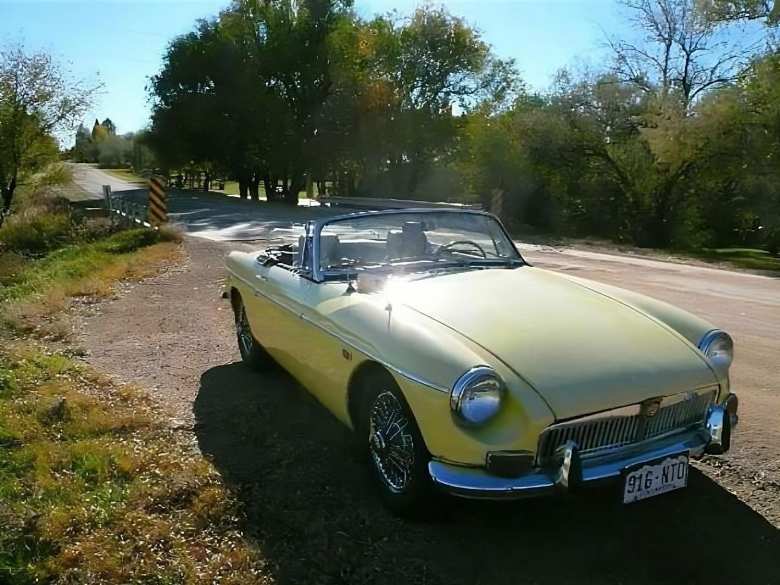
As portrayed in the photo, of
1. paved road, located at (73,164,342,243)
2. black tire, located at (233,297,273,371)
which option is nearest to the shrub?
paved road, located at (73,164,342,243)

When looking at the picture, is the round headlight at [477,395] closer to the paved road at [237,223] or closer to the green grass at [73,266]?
the green grass at [73,266]

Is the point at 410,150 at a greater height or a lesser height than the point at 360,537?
greater

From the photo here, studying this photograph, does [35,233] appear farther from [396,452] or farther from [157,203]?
[396,452]

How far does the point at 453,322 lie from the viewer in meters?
3.21

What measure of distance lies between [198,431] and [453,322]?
2.04 metres

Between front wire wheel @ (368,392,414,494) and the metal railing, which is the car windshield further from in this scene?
the metal railing

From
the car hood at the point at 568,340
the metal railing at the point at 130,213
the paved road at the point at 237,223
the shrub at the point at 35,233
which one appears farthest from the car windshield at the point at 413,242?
Answer: the shrub at the point at 35,233

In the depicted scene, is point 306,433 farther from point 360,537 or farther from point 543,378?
point 543,378

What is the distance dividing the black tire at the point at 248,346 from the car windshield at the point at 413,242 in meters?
1.32

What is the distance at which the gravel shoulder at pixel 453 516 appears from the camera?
2.79 metres

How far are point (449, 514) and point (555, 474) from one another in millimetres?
678

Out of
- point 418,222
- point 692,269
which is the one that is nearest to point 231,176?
point 692,269

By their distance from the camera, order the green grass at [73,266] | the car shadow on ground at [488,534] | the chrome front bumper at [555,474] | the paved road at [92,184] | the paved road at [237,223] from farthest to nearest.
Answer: the paved road at [92,184], the paved road at [237,223], the green grass at [73,266], the car shadow on ground at [488,534], the chrome front bumper at [555,474]

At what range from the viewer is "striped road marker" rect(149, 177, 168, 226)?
15.9 metres
